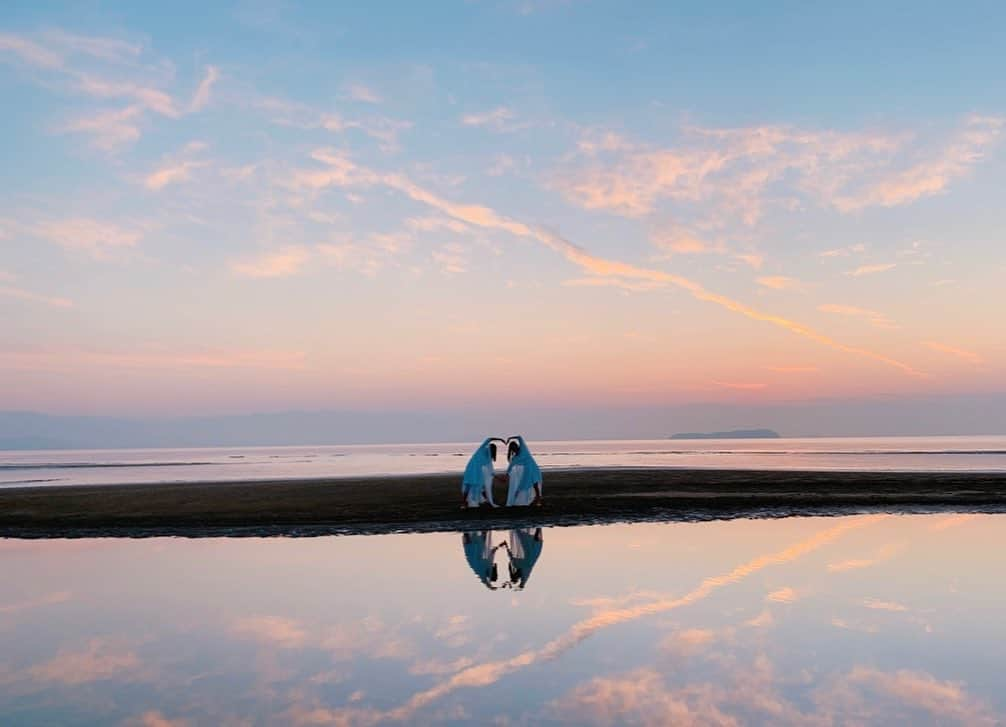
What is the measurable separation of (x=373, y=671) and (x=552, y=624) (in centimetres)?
307

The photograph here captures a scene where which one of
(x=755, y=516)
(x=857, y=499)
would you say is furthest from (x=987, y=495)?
(x=755, y=516)

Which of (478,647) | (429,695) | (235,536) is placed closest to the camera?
Result: (429,695)

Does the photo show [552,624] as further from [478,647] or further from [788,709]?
[788,709]

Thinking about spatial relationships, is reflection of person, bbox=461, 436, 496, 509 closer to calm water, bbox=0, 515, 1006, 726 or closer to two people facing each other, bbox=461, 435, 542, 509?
two people facing each other, bbox=461, 435, 542, 509

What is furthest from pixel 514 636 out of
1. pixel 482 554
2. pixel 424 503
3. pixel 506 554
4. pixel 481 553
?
pixel 424 503

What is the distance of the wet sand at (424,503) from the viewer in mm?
25812

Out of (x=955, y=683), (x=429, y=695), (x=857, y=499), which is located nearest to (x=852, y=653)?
(x=955, y=683)

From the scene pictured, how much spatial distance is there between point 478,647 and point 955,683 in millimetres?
5296

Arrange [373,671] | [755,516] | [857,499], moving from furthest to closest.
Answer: [857,499] < [755,516] < [373,671]

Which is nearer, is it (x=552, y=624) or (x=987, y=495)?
(x=552, y=624)

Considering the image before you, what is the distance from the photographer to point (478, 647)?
32.9 ft

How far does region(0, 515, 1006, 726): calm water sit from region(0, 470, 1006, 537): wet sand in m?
6.41

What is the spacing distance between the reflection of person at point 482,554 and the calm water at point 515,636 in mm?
141

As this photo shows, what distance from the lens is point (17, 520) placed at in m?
28.8
